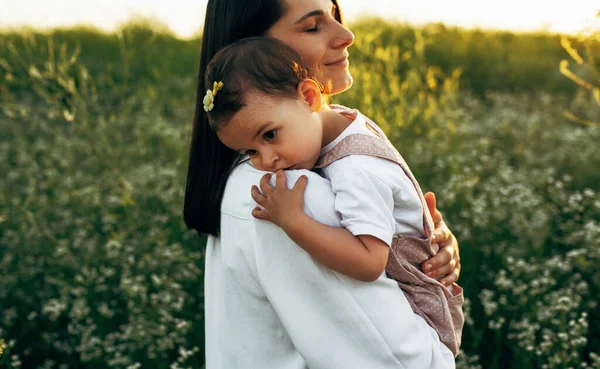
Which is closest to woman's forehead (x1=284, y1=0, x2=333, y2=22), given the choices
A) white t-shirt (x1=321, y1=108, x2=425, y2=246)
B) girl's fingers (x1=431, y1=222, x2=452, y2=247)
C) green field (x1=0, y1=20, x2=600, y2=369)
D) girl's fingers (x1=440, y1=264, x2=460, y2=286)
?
white t-shirt (x1=321, y1=108, x2=425, y2=246)

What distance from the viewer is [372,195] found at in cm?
162

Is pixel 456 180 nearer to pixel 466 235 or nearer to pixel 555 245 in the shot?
pixel 466 235

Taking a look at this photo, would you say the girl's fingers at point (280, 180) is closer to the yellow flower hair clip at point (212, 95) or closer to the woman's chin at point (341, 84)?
the yellow flower hair clip at point (212, 95)

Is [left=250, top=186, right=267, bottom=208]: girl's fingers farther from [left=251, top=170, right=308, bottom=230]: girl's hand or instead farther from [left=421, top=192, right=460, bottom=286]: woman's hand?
[left=421, top=192, right=460, bottom=286]: woman's hand

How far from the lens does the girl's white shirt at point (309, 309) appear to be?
5.31ft

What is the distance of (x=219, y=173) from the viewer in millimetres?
2012

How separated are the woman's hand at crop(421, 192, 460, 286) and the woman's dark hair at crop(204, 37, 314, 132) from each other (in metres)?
0.63

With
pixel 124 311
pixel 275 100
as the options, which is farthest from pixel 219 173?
pixel 124 311

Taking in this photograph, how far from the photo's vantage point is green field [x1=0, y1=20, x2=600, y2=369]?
3.28m

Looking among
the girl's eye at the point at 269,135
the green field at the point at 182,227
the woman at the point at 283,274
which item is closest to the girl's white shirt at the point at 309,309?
the woman at the point at 283,274

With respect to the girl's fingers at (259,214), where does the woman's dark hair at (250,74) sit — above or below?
above

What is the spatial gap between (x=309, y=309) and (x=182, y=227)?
8.65 ft

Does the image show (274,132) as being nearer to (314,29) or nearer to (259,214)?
(259,214)

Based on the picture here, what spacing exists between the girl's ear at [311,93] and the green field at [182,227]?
1.30 m
